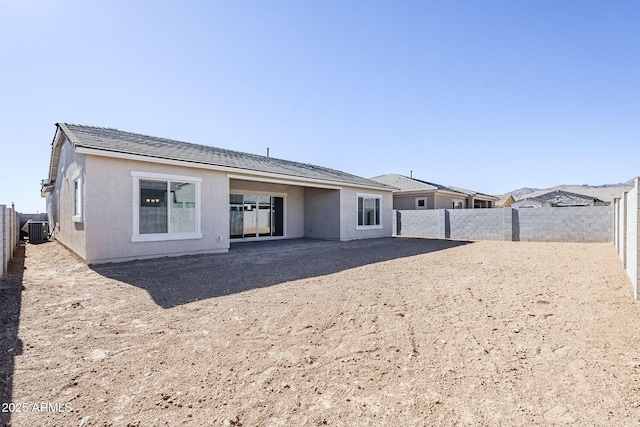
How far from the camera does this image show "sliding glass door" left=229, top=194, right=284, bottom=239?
1366cm

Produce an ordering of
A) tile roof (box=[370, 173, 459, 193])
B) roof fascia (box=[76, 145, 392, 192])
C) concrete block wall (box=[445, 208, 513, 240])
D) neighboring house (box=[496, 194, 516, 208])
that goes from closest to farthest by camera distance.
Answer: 1. roof fascia (box=[76, 145, 392, 192])
2. concrete block wall (box=[445, 208, 513, 240])
3. tile roof (box=[370, 173, 459, 193])
4. neighboring house (box=[496, 194, 516, 208])

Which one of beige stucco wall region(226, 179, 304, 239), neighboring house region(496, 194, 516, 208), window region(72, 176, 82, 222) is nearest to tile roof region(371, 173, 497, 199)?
neighboring house region(496, 194, 516, 208)

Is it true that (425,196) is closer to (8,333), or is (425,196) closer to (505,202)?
(505,202)

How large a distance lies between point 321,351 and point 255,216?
11656mm

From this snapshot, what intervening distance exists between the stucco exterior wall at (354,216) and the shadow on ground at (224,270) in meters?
3.97

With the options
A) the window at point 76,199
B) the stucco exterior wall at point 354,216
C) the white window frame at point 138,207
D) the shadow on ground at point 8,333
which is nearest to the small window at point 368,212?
the stucco exterior wall at point 354,216

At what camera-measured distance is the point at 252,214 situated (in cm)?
1420

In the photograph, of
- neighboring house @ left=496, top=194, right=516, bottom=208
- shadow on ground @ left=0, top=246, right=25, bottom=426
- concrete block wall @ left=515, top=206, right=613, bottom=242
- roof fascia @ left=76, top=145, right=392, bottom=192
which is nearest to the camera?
shadow on ground @ left=0, top=246, right=25, bottom=426

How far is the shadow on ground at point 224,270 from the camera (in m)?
5.53

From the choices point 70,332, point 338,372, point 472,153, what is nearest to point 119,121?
point 70,332

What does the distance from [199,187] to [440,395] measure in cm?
889

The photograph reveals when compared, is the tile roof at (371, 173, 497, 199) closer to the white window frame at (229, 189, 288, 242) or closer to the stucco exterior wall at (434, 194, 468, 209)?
the stucco exterior wall at (434, 194, 468, 209)

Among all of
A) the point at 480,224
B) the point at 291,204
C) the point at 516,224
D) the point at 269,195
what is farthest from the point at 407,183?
the point at 269,195

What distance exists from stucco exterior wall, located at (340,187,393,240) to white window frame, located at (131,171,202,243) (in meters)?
6.86
